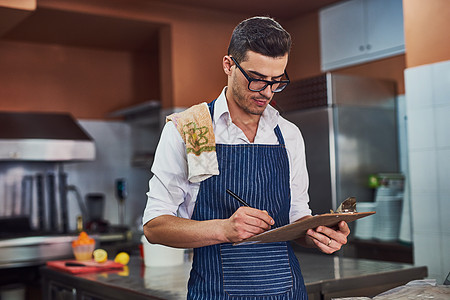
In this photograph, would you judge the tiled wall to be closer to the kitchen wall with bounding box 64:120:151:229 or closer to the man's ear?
the man's ear

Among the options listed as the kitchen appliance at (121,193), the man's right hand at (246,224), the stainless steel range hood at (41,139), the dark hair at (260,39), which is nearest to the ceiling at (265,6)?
the stainless steel range hood at (41,139)

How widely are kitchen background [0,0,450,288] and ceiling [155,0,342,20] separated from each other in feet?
0.11

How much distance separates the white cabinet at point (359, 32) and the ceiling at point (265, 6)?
157 mm

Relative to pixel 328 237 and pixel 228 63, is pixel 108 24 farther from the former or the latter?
pixel 328 237

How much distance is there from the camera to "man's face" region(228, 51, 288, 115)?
1.71 m

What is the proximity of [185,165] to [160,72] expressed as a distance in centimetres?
390

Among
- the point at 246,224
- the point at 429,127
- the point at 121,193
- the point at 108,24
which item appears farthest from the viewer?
the point at 121,193

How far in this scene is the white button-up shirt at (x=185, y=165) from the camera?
5.72ft

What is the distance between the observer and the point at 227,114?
185 centimetres

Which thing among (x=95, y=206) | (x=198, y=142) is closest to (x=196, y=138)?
(x=198, y=142)

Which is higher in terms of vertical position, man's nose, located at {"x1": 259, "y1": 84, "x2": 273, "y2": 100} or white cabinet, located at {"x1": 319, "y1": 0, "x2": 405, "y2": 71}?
white cabinet, located at {"x1": 319, "y1": 0, "x2": 405, "y2": 71}

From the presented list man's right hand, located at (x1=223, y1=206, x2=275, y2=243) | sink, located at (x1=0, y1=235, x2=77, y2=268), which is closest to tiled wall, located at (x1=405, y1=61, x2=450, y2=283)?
man's right hand, located at (x1=223, y1=206, x2=275, y2=243)

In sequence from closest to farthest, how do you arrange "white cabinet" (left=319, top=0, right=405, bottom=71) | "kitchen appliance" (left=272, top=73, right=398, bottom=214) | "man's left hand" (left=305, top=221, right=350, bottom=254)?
"man's left hand" (left=305, top=221, right=350, bottom=254) → "kitchen appliance" (left=272, top=73, right=398, bottom=214) → "white cabinet" (left=319, top=0, right=405, bottom=71)

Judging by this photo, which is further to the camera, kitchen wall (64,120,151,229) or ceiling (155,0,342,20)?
kitchen wall (64,120,151,229)
